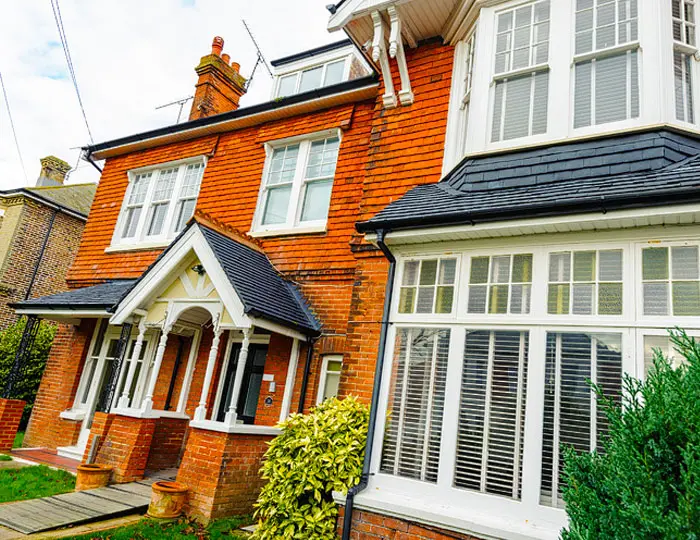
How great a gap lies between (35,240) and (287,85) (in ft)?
42.0

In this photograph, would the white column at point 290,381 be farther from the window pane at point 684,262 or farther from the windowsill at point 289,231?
the window pane at point 684,262

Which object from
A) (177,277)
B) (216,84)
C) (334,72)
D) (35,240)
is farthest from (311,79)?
(35,240)

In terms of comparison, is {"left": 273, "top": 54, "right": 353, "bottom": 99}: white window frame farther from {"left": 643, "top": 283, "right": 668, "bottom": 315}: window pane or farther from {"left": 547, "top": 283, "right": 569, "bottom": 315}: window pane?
{"left": 643, "top": 283, "right": 668, "bottom": 315}: window pane

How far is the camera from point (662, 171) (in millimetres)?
4805

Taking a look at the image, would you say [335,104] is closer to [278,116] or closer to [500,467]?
[278,116]

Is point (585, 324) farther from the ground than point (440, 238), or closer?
closer

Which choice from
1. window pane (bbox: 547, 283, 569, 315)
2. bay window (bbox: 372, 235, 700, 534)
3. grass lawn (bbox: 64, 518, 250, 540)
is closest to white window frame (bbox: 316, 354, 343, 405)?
grass lawn (bbox: 64, 518, 250, 540)

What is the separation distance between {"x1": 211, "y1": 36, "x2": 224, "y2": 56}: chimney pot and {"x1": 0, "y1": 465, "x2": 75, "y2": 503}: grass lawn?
38.4 ft

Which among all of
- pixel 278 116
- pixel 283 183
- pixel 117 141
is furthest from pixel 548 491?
pixel 117 141

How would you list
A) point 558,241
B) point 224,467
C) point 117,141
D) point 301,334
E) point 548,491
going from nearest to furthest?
point 548,491 → point 558,241 → point 224,467 → point 301,334 → point 117,141

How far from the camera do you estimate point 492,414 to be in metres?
4.52

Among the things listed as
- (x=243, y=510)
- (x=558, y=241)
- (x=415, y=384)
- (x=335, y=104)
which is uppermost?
(x=335, y=104)

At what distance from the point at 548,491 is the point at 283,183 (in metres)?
7.58

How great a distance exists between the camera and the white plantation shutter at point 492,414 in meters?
4.32
